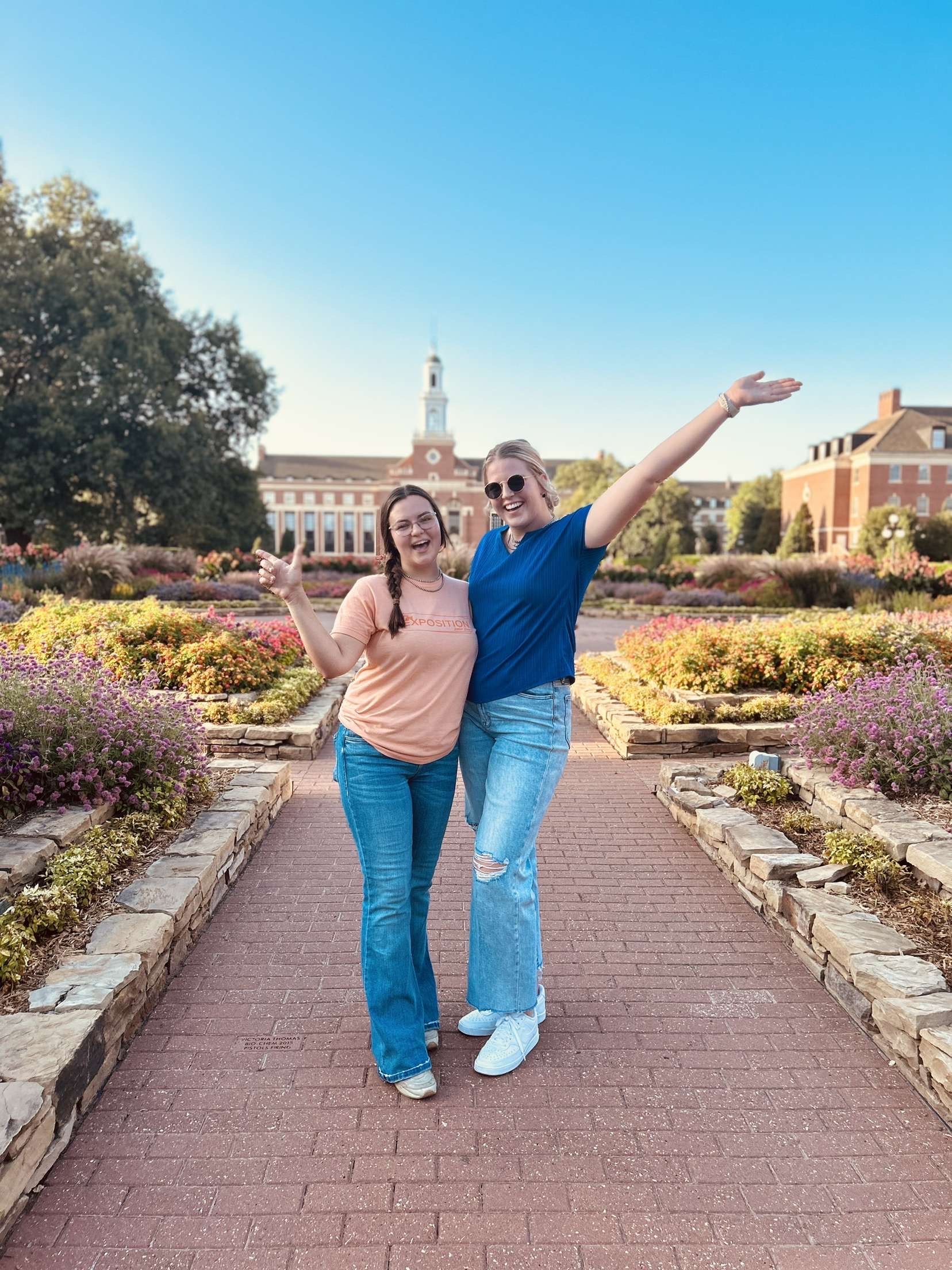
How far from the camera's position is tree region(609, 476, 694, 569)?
49.1 metres

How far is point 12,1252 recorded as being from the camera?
79.3 inches

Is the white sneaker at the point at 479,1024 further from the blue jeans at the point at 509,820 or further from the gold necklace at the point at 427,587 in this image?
the gold necklace at the point at 427,587

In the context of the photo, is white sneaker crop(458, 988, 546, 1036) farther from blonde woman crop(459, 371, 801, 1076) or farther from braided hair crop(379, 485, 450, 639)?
braided hair crop(379, 485, 450, 639)

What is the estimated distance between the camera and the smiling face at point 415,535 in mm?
2590

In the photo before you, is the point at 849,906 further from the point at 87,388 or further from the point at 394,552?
the point at 87,388

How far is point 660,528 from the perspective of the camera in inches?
1991

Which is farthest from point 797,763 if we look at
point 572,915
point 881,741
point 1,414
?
point 1,414

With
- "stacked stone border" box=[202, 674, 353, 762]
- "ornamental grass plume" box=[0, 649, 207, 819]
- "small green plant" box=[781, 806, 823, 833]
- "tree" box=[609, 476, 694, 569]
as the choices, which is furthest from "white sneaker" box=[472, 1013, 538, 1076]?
"tree" box=[609, 476, 694, 569]

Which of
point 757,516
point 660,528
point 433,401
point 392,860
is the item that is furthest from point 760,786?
point 433,401

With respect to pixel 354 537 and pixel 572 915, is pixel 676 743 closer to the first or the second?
pixel 572 915

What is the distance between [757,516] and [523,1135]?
232 ft

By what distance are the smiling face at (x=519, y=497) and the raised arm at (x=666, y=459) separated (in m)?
0.20


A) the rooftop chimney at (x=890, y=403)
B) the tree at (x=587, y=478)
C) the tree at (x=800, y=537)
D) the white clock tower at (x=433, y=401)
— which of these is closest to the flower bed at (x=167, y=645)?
the tree at (x=800, y=537)

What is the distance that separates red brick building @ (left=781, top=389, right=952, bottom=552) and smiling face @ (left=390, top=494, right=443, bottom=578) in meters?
54.1
